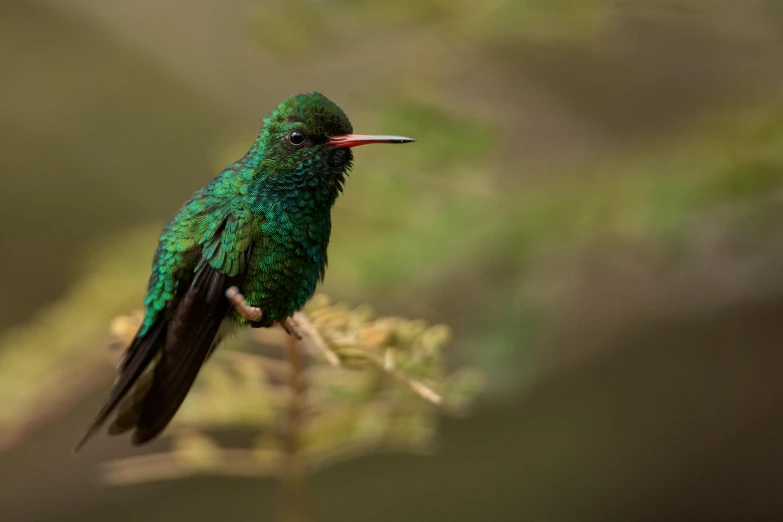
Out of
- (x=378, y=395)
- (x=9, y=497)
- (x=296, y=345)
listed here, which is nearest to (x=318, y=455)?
(x=378, y=395)

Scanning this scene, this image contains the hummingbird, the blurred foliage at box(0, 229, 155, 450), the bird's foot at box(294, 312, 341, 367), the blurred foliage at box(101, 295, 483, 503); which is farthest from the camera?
the blurred foliage at box(0, 229, 155, 450)

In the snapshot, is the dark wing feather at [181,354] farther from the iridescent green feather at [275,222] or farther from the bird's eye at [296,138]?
the bird's eye at [296,138]

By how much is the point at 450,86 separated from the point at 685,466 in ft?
→ 8.30

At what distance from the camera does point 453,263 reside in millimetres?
2598

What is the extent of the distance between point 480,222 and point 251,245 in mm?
1092

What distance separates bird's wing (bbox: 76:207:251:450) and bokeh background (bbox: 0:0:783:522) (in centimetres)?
60

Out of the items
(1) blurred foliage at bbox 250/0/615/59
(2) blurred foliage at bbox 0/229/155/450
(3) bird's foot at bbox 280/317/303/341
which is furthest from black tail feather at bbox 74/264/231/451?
(1) blurred foliage at bbox 250/0/615/59

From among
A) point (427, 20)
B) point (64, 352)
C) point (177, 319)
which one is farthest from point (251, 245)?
point (427, 20)

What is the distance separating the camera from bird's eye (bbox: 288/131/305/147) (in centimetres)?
166

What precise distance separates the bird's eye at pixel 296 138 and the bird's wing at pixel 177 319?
180mm

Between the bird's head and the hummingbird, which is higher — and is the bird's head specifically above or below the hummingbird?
above

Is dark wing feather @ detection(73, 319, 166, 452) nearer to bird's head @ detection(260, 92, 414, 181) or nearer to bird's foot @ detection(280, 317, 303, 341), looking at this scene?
bird's foot @ detection(280, 317, 303, 341)

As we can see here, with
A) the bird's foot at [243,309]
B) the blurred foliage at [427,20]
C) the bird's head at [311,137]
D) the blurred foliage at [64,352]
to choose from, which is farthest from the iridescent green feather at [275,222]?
the blurred foliage at [427,20]

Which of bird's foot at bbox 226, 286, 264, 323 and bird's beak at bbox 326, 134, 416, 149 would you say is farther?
bird's beak at bbox 326, 134, 416, 149
